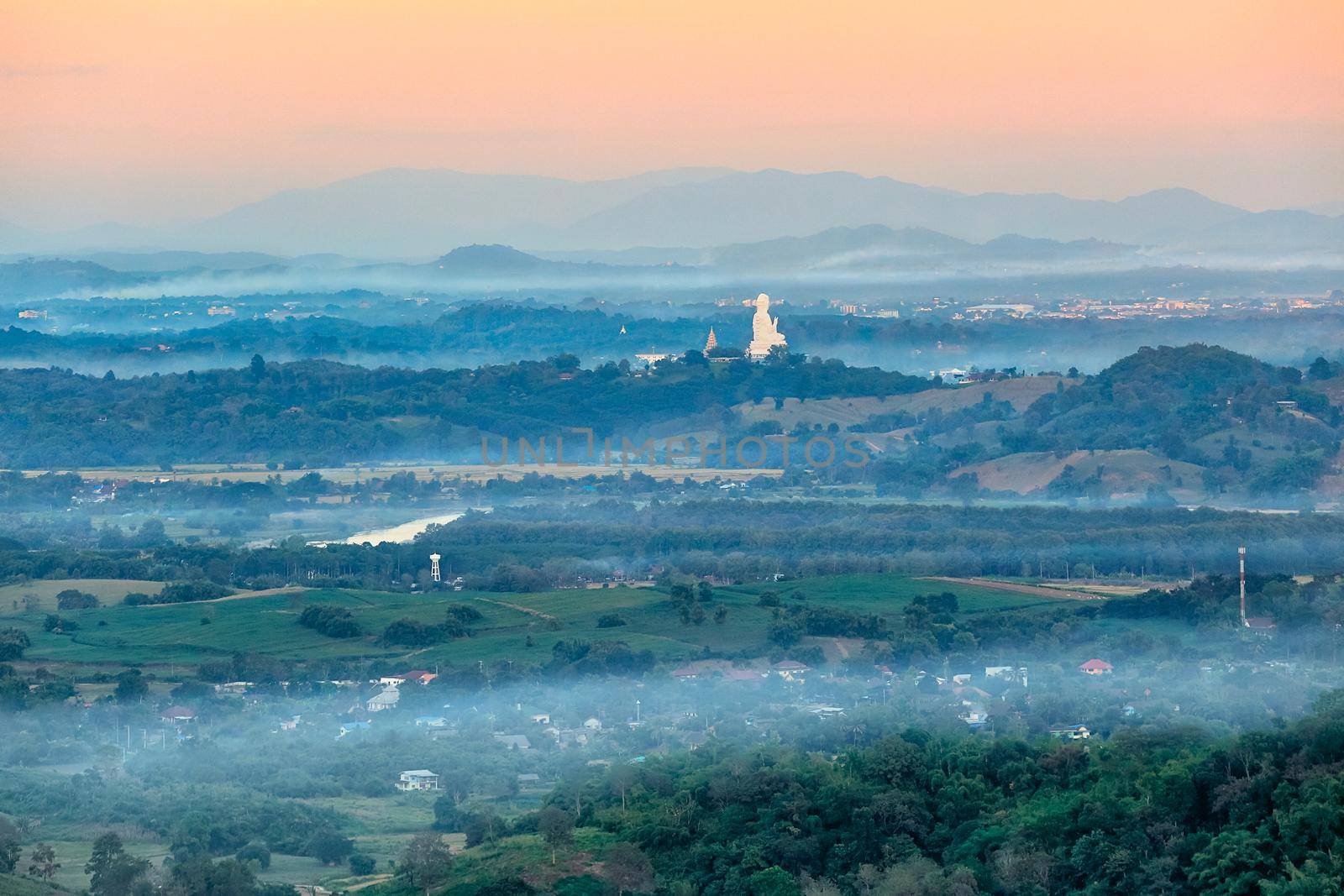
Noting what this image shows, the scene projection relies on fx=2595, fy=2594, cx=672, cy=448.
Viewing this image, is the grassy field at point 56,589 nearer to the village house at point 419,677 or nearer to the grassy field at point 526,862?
the village house at point 419,677

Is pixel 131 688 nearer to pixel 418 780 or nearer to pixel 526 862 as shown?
pixel 418 780

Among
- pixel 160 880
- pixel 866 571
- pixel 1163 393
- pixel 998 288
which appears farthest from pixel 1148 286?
pixel 160 880

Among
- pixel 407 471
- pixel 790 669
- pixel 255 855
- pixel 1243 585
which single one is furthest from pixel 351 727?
pixel 407 471

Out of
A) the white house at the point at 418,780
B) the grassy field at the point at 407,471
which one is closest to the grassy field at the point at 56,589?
the white house at the point at 418,780

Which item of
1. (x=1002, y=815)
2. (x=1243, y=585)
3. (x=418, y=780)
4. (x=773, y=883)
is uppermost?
(x=1002, y=815)

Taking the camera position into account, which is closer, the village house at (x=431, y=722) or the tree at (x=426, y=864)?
the tree at (x=426, y=864)

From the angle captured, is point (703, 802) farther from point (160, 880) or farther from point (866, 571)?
point (866, 571)
